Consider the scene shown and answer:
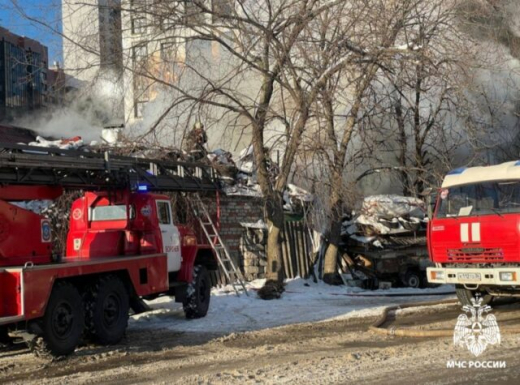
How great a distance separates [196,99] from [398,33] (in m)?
4.94

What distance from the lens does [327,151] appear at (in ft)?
49.6

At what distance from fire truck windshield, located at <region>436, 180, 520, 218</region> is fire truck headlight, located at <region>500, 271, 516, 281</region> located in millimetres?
1045

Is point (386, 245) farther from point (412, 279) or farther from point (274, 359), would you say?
point (274, 359)

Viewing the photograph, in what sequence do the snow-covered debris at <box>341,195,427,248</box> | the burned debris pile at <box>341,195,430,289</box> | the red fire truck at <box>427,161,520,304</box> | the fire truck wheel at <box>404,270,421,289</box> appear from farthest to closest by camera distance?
the fire truck wheel at <box>404,270,421,289</box> → the snow-covered debris at <box>341,195,427,248</box> → the burned debris pile at <box>341,195,430,289</box> → the red fire truck at <box>427,161,520,304</box>

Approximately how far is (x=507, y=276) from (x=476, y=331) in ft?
4.78

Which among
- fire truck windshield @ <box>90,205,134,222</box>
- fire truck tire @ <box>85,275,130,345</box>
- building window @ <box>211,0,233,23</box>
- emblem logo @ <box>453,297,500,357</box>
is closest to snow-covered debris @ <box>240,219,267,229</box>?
building window @ <box>211,0,233,23</box>

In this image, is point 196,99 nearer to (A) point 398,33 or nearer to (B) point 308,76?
(B) point 308,76

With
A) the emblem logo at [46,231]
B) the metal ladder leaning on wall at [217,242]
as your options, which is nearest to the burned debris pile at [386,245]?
the metal ladder leaning on wall at [217,242]

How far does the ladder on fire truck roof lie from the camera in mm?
8419

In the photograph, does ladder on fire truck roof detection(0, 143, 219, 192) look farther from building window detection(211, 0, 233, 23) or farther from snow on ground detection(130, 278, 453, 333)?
building window detection(211, 0, 233, 23)

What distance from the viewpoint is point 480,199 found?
10.9m

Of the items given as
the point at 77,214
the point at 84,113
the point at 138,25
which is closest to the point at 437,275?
the point at 77,214

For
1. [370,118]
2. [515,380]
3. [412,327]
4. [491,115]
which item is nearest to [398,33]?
[370,118]

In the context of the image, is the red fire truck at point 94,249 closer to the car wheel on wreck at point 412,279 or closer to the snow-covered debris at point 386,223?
the snow-covered debris at point 386,223
